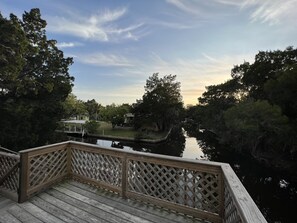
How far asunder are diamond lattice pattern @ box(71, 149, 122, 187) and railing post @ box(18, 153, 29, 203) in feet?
3.09

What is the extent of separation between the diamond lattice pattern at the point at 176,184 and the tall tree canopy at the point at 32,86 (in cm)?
811

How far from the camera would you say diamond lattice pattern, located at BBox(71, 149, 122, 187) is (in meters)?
3.56

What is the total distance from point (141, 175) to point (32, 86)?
469 inches

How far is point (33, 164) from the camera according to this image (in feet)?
11.4

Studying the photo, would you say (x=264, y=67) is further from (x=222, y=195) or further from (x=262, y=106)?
(x=222, y=195)

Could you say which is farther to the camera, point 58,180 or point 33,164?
point 58,180

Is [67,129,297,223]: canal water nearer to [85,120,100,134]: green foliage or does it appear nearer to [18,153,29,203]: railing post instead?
[18,153,29,203]: railing post

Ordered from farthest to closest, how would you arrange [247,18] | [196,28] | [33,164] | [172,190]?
[196,28] → [247,18] → [33,164] → [172,190]

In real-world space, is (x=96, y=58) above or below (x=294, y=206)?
above

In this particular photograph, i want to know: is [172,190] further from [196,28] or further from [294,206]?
[294,206]

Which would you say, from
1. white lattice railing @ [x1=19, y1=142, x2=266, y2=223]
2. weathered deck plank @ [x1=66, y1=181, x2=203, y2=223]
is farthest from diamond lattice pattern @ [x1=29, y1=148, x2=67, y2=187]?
weathered deck plank @ [x1=66, y1=181, x2=203, y2=223]

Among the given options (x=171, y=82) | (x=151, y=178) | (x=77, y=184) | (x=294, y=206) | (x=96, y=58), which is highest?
(x=171, y=82)

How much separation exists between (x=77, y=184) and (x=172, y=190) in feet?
6.27

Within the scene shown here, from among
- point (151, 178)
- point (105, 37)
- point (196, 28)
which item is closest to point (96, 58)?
point (105, 37)
